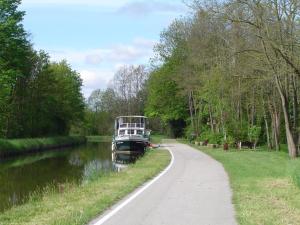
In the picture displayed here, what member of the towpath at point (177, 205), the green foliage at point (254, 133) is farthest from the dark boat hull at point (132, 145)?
the towpath at point (177, 205)

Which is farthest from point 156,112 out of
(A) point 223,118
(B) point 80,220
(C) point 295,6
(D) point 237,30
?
(B) point 80,220

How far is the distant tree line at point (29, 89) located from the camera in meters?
57.0

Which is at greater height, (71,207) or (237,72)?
(237,72)

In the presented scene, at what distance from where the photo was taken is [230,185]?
18.3 meters

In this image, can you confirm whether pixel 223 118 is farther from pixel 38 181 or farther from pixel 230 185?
pixel 230 185

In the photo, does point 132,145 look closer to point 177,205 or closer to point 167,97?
point 167,97

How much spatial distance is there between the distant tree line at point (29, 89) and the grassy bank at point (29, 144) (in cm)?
350

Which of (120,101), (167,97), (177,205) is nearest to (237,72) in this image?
(177,205)

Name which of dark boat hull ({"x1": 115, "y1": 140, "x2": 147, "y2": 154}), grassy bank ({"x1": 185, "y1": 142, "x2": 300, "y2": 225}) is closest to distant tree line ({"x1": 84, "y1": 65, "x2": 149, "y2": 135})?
dark boat hull ({"x1": 115, "y1": 140, "x2": 147, "y2": 154})

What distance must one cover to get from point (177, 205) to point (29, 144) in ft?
149

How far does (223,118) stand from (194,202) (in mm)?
36977

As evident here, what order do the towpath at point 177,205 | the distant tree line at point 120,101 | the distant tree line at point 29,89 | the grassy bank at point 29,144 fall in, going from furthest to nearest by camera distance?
the distant tree line at point 120,101 → the distant tree line at point 29,89 → the grassy bank at point 29,144 → the towpath at point 177,205

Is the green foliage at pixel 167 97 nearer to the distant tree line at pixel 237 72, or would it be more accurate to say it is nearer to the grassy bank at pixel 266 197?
the distant tree line at pixel 237 72

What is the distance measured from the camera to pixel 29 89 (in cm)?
7194
